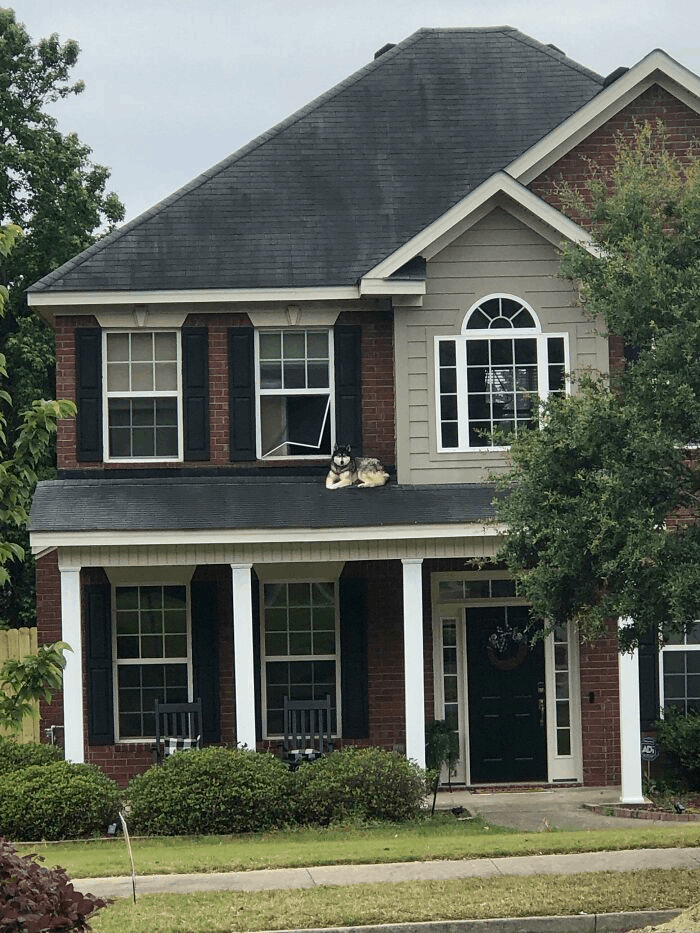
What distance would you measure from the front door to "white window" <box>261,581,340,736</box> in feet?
5.52

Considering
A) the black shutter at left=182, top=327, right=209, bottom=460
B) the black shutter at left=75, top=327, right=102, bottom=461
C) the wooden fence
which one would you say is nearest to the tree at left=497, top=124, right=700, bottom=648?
the black shutter at left=182, top=327, right=209, bottom=460

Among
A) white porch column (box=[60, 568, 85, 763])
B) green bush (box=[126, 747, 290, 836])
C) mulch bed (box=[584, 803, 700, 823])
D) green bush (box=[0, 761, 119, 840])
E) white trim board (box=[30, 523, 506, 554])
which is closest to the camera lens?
green bush (box=[0, 761, 119, 840])

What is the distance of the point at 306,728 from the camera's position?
18.6 m

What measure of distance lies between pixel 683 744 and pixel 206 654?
571 cm

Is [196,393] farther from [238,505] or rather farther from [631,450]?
[631,450]

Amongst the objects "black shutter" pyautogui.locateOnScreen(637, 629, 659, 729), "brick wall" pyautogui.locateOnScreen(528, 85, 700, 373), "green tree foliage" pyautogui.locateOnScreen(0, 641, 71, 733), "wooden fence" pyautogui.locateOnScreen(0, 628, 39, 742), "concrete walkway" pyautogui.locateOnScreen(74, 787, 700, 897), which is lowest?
"concrete walkway" pyautogui.locateOnScreen(74, 787, 700, 897)

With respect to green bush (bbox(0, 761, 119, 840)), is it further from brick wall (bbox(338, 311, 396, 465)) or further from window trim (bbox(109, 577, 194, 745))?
brick wall (bbox(338, 311, 396, 465))

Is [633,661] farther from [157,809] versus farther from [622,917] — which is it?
[622,917]

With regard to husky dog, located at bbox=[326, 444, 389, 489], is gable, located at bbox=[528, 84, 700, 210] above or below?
above

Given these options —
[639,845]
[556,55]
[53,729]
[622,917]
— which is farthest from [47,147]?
[622,917]

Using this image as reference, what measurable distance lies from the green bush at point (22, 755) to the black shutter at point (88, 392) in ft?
11.8

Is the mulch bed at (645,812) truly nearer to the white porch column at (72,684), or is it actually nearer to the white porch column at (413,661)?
the white porch column at (413,661)

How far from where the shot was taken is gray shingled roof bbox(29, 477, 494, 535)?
55.9 feet

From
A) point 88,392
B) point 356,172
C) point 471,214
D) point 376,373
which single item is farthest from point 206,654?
point 356,172
